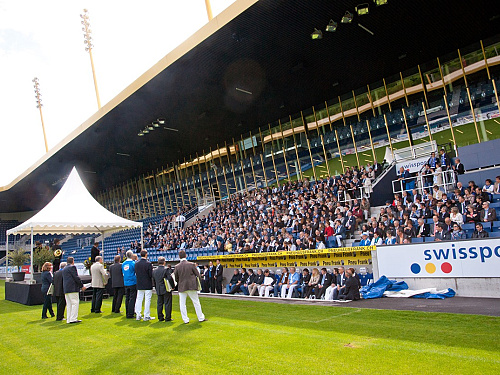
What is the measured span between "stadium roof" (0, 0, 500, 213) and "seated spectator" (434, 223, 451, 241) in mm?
8383

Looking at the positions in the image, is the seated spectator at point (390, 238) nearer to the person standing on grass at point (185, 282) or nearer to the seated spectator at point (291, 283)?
the seated spectator at point (291, 283)

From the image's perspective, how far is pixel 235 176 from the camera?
2995 cm

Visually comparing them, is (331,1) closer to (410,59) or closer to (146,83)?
(410,59)

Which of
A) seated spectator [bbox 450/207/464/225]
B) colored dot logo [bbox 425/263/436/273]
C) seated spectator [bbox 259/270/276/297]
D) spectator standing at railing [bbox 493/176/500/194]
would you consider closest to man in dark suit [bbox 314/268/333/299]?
seated spectator [bbox 259/270/276/297]

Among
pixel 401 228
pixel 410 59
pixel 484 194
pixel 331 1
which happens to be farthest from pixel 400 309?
pixel 410 59

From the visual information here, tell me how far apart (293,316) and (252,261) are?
21.5 feet

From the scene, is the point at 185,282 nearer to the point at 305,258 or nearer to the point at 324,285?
the point at 324,285

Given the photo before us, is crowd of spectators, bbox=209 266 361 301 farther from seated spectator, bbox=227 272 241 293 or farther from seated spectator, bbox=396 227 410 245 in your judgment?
seated spectator, bbox=396 227 410 245

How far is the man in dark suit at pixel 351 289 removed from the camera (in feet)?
34.2

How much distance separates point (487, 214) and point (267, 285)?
6.91m

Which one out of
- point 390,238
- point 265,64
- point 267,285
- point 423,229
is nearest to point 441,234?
point 423,229

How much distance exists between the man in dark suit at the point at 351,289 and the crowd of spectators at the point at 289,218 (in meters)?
2.94

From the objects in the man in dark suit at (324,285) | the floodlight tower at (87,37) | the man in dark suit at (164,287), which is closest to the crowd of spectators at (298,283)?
the man in dark suit at (324,285)

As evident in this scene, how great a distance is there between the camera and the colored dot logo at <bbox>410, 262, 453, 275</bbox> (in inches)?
387
